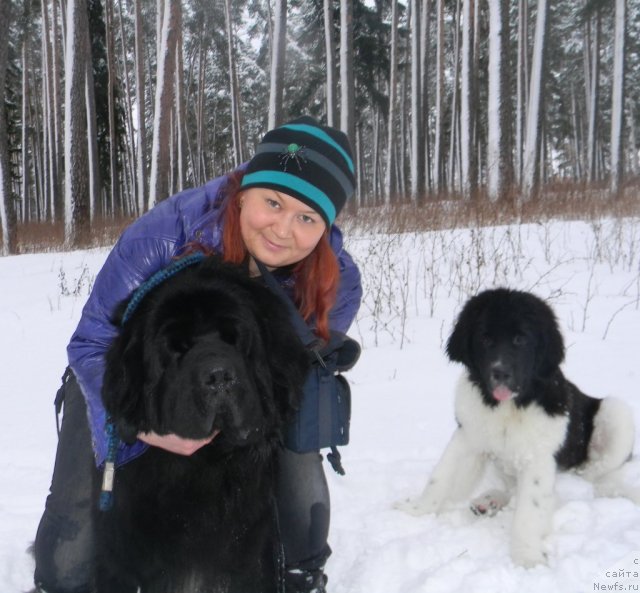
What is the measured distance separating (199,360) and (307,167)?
0.80 metres

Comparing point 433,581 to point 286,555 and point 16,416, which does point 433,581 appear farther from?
point 16,416

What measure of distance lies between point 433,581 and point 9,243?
38.7ft

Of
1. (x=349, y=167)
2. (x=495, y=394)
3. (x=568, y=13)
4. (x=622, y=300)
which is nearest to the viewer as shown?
(x=349, y=167)

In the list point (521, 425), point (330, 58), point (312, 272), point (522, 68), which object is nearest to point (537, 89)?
point (330, 58)

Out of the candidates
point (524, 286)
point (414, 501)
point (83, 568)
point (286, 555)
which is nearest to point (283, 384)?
point (286, 555)

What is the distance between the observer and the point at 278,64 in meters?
14.6

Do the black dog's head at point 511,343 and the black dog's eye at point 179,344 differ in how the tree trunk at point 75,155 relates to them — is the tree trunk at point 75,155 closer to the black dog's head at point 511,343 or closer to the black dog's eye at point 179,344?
the black dog's head at point 511,343

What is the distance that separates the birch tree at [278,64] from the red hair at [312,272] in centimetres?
1270

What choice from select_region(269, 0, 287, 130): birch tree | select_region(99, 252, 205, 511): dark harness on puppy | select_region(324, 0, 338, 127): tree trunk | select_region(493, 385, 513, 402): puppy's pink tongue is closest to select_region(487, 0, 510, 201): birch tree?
select_region(269, 0, 287, 130): birch tree

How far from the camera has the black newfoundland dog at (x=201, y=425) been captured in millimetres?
1658

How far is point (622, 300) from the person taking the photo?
17.5 ft

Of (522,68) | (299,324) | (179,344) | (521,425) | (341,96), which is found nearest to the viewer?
(179,344)

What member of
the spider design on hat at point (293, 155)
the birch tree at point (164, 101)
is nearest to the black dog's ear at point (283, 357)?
the spider design on hat at point (293, 155)

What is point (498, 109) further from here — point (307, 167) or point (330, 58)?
point (307, 167)
